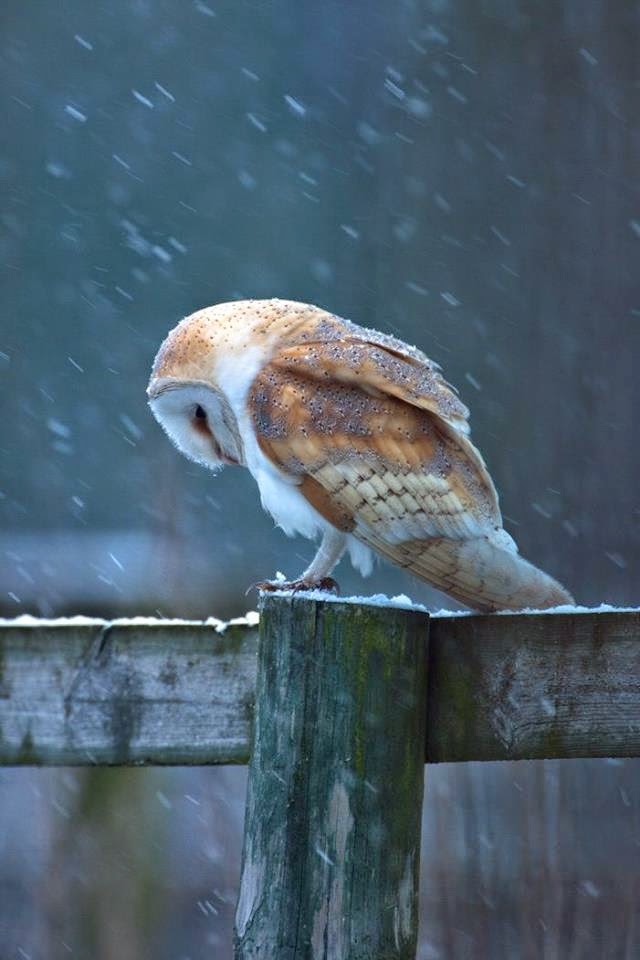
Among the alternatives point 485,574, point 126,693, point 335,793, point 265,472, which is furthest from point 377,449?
point 335,793

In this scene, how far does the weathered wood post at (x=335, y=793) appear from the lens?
1.69 metres

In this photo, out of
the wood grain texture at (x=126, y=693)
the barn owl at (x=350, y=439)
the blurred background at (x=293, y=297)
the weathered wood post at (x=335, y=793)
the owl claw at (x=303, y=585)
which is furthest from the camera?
the blurred background at (x=293, y=297)

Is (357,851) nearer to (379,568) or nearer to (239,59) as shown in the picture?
(379,568)

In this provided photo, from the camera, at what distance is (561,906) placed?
3713 mm

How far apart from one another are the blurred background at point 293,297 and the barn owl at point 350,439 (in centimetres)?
179

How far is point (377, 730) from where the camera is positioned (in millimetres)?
1724

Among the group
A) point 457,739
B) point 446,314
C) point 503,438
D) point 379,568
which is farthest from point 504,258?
point 457,739

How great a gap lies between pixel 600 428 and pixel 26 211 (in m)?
2.20

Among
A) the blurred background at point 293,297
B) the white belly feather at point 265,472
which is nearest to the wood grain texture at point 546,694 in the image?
the white belly feather at point 265,472

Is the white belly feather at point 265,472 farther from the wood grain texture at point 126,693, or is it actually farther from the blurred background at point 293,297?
the blurred background at point 293,297

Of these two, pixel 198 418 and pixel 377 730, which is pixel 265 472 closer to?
pixel 198 418

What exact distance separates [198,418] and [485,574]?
0.69 meters

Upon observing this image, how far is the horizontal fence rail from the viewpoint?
1780 mm

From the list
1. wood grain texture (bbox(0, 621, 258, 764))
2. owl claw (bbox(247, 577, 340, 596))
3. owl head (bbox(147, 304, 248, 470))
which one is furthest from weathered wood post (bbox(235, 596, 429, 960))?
owl head (bbox(147, 304, 248, 470))
